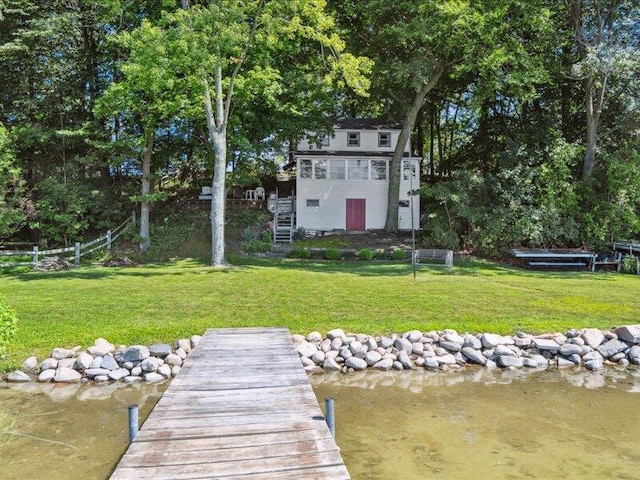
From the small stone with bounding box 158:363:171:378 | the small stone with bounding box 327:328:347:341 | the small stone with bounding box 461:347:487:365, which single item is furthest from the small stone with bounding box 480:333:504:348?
the small stone with bounding box 158:363:171:378

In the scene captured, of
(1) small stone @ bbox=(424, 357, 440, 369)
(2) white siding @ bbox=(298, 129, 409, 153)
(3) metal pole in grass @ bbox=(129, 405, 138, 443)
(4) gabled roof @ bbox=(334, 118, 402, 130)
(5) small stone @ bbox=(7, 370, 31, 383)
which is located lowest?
(5) small stone @ bbox=(7, 370, 31, 383)

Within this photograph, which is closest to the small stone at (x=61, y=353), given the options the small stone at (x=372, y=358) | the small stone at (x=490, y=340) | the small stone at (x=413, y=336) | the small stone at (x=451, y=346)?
the small stone at (x=372, y=358)

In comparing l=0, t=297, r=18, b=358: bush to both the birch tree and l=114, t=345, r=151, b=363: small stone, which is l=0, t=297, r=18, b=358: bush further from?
the birch tree

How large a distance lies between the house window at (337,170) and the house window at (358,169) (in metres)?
0.42

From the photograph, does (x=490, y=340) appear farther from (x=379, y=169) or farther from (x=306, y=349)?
(x=379, y=169)

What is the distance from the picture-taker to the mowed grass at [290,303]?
8.09 metres

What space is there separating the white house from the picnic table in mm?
6896

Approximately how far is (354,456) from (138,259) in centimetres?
1578

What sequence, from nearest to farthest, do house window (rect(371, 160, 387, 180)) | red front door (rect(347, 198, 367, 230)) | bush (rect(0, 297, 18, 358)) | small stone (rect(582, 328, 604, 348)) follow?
bush (rect(0, 297, 18, 358)) < small stone (rect(582, 328, 604, 348)) < red front door (rect(347, 198, 367, 230)) < house window (rect(371, 160, 387, 180))

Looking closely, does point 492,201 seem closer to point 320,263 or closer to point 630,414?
point 320,263

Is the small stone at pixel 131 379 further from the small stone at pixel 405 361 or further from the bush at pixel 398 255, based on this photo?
the bush at pixel 398 255

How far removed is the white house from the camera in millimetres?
23812

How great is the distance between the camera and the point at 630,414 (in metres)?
5.69

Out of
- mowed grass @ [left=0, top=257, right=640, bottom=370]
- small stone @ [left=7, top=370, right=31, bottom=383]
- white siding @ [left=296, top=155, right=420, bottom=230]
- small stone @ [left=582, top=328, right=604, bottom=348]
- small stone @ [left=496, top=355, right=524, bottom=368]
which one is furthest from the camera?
white siding @ [left=296, top=155, right=420, bottom=230]
